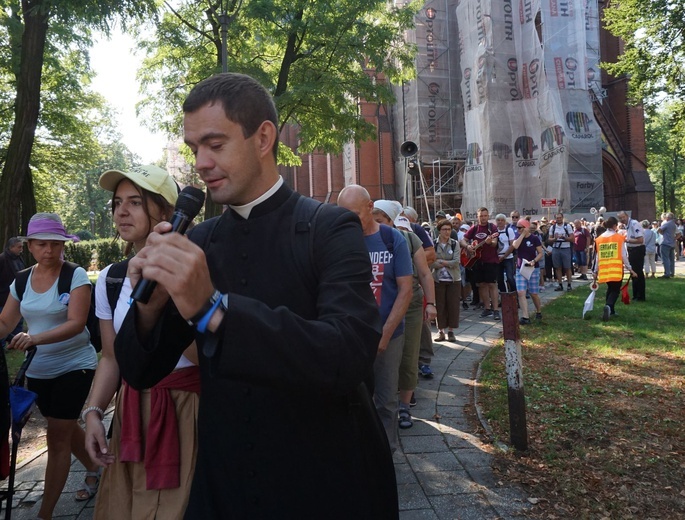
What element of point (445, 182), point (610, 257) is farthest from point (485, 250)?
point (445, 182)

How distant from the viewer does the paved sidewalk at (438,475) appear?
3.71 m

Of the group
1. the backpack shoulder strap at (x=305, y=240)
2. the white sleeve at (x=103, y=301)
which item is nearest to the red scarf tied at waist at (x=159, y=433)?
the white sleeve at (x=103, y=301)

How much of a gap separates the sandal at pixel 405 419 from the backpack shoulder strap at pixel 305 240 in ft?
13.9

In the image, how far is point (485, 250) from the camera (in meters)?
10.7

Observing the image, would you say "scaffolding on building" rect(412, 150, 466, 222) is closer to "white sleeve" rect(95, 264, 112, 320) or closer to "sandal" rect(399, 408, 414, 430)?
"sandal" rect(399, 408, 414, 430)

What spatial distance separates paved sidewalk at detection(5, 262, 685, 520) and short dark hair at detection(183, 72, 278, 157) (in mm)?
3040

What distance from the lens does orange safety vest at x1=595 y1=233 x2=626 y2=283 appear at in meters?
10.1

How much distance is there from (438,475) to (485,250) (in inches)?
277

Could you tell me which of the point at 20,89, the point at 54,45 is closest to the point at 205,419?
the point at 20,89

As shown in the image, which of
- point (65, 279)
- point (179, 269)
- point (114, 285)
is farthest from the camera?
point (65, 279)

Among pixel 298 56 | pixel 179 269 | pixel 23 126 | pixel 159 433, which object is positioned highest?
pixel 298 56

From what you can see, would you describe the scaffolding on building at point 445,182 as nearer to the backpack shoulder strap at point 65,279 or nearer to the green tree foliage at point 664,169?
the green tree foliage at point 664,169

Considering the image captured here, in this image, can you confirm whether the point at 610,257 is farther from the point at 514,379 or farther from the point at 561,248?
the point at 514,379

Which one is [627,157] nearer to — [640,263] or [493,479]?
[640,263]
